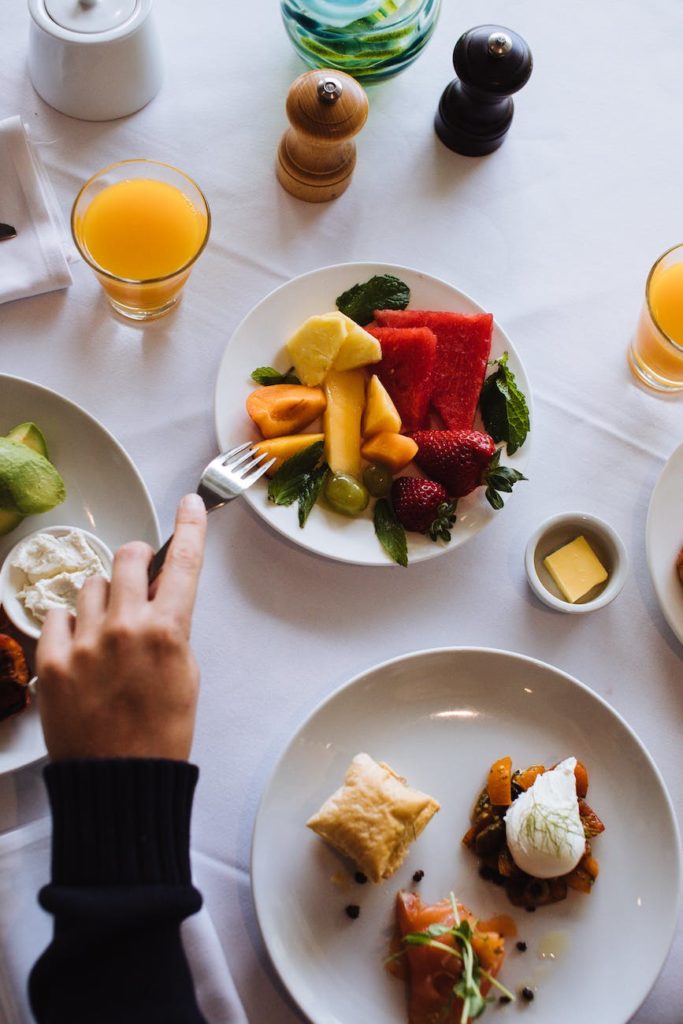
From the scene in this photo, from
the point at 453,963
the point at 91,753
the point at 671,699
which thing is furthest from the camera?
the point at 671,699

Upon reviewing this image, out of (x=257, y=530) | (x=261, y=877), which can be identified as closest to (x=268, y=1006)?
(x=261, y=877)

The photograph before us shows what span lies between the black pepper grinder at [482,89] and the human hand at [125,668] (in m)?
0.86

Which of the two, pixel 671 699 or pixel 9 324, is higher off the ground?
pixel 9 324

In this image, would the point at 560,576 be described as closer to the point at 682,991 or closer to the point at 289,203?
the point at 682,991

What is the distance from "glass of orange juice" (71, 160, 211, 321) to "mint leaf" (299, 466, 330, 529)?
0.34m

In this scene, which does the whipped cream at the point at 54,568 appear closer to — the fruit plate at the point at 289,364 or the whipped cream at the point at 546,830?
the fruit plate at the point at 289,364

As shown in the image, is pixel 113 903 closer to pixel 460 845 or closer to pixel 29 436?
pixel 460 845

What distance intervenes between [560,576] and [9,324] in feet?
2.93

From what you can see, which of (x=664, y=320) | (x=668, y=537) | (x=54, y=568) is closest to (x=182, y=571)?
(x=54, y=568)

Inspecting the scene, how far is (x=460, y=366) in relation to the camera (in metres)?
1.41

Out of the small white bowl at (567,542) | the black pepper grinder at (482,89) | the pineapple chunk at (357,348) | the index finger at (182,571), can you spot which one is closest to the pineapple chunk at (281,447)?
the pineapple chunk at (357,348)

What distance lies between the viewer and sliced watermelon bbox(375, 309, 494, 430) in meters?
1.41

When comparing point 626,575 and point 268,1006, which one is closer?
point 268,1006

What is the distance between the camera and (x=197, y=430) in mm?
1435
